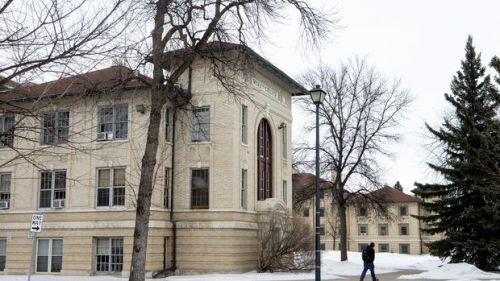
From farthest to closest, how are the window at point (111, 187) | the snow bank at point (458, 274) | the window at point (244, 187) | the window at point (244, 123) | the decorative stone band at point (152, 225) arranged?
the window at point (244, 123) → the window at point (244, 187) → the window at point (111, 187) → the decorative stone band at point (152, 225) → the snow bank at point (458, 274)

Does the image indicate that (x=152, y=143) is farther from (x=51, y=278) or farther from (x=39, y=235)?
(x=39, y=235)

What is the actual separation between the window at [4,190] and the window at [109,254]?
6.12 meters

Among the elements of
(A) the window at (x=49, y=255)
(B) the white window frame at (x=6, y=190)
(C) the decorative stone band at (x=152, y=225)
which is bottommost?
(A) the window at (x=49, y=255)

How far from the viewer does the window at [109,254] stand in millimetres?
29131

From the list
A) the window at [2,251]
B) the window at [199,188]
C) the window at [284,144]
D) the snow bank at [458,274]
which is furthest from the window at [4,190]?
the snow bank at [458,274]

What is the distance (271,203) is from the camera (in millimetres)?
31641

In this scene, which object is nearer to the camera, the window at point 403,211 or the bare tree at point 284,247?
the bare tree at point 284,247

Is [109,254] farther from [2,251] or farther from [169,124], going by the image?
[169,124]

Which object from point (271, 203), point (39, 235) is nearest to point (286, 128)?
point (271, 203)

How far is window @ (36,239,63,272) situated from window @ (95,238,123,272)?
2.09 meters

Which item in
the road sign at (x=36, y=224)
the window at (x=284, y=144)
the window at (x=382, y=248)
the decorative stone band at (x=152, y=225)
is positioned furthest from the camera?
the window at (x=382, y=248)

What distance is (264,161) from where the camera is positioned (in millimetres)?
33969

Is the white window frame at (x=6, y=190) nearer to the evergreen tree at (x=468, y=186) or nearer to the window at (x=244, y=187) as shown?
the window at (x=244, y=187)

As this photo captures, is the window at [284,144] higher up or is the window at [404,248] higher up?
the window at [284,144]
